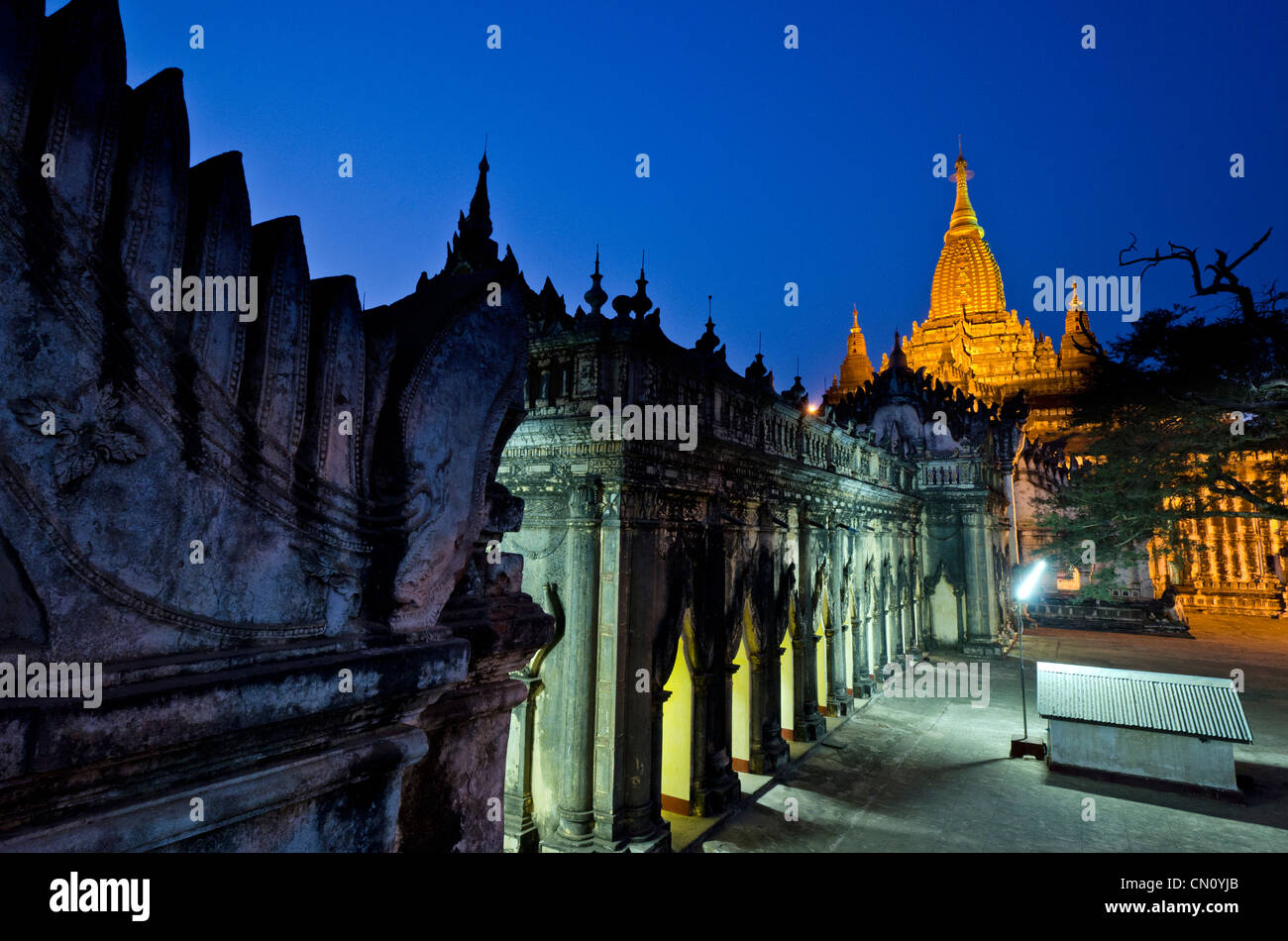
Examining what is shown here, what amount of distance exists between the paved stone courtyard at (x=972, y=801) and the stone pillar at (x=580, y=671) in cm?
203

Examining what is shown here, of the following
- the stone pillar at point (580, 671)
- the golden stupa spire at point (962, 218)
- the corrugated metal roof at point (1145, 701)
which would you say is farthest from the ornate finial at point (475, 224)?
the golden stupa spire at point (962, 218)

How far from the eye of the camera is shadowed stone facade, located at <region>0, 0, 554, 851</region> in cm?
130

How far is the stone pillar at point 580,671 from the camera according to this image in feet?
24.2

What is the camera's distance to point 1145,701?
11.1 meters

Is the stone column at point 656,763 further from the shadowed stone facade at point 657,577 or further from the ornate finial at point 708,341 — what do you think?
the ornate finial at point 708,341

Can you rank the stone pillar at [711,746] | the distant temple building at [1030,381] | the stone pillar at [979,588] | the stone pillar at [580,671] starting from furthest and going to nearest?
1. the distant temple building at [1030,381]
2. the stone pillar at [979,588]
3. the stone pillar at [711,746]
4. the stone pillar at [580,671]

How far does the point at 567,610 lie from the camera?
769cm

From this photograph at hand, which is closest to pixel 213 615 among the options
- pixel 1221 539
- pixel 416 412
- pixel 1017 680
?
pixel 416 412

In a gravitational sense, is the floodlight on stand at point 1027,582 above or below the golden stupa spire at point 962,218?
below

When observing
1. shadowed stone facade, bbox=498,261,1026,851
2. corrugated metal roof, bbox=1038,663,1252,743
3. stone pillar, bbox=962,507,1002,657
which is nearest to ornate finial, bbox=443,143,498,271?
shadowed stone facade, bbox=498,261,1026,851

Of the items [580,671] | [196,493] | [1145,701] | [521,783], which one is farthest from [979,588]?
[196,493]

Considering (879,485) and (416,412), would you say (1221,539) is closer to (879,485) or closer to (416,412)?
(879,485)

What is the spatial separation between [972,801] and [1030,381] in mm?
45114
